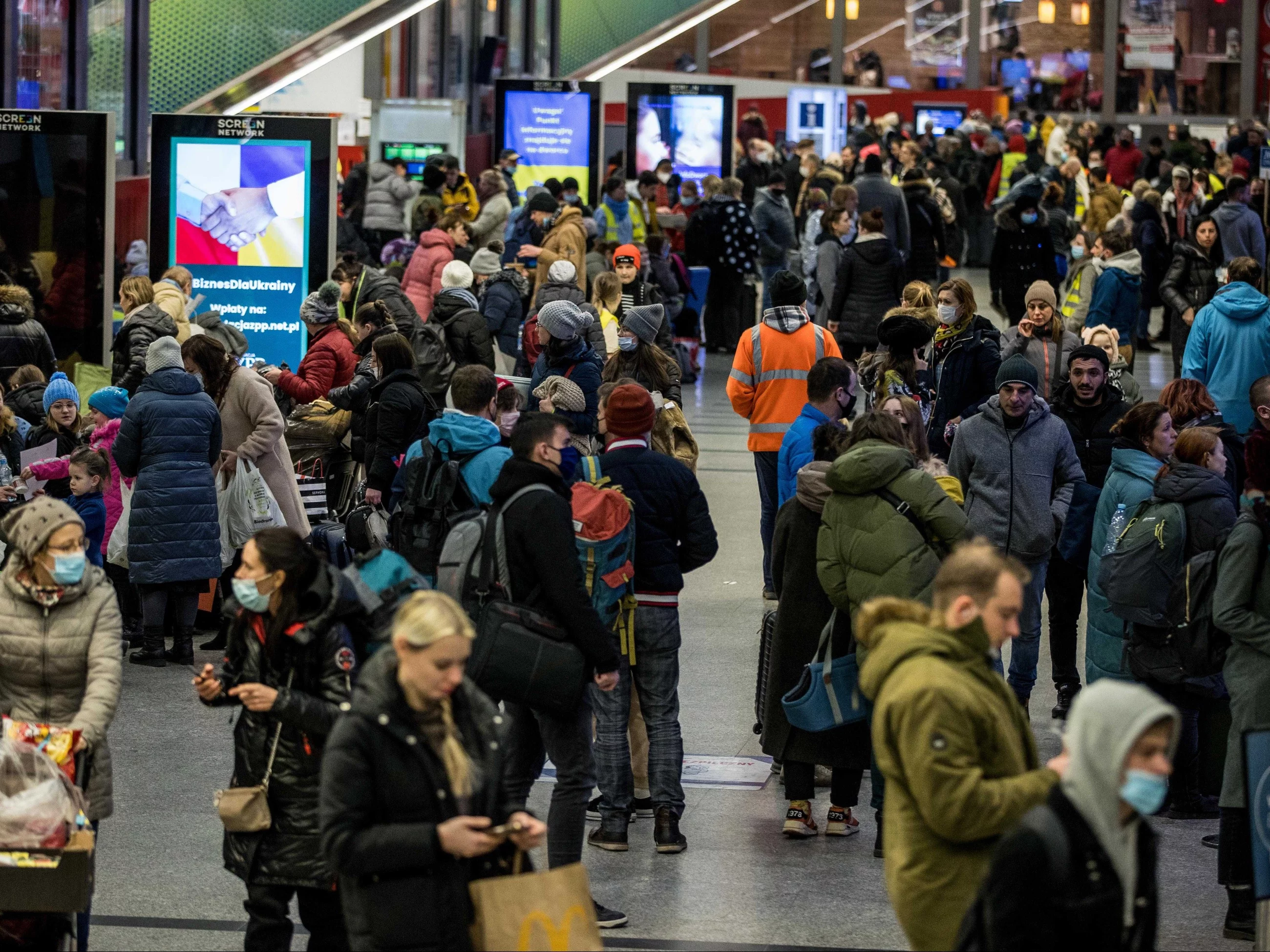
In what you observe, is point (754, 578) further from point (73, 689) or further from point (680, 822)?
point (73, 689)

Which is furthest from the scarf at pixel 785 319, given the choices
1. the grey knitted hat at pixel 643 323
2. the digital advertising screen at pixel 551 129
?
the digital advertising screen at pixel 551 129

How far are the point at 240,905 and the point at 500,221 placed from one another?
14041mm

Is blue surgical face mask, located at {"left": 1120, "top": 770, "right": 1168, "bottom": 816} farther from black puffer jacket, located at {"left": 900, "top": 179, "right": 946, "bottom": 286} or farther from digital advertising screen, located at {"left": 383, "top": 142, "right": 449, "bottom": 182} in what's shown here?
digital advertising screen, located at {"left": 383, "top": 142, "right": 449, "bottom": 182}

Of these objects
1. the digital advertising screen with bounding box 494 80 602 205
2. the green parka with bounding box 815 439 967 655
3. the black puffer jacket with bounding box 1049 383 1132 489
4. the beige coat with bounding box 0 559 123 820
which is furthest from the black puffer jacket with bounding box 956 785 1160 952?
the digital advertising screen with bounding box 494 80 602 205

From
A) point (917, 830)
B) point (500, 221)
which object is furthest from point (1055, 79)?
point (917, 830)

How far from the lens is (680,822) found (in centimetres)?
710

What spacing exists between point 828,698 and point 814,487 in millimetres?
736

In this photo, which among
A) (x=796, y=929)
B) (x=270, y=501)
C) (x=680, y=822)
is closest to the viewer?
(x=796, y=929)

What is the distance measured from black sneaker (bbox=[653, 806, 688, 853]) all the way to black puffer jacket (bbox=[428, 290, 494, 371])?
5399 millimetres

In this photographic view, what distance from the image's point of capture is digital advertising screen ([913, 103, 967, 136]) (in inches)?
1492

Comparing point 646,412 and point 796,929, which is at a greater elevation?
point 646,412

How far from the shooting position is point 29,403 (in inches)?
392

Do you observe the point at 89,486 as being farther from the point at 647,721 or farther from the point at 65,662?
the point at 65,662

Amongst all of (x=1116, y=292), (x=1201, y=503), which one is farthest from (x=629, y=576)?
(x=1116, y=292)
